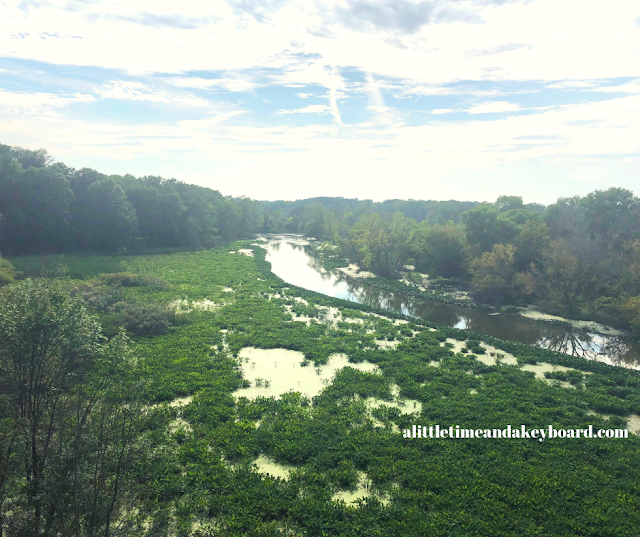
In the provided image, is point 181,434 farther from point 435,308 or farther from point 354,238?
point 354,238

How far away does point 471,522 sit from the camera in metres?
10.9

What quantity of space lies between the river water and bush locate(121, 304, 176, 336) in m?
24.3

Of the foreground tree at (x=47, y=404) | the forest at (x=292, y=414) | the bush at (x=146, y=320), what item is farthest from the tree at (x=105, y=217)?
the foreground tree at (x=47, y=404)

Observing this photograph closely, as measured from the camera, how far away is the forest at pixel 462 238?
38469mm

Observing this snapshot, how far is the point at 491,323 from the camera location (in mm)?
36594

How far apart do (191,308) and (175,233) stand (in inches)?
1907

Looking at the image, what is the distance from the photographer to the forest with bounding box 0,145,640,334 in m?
38.5

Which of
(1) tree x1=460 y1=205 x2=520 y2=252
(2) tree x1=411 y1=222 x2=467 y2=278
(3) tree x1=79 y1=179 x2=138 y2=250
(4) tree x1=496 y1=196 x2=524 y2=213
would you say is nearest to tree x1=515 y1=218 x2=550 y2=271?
(1) tree x1=460 y1=205 x2=520 y2=252

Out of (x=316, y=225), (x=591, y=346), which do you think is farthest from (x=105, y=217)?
(x=316, y=225)

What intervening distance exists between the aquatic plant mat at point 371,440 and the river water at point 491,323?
531 cm

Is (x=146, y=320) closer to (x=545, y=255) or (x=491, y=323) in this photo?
(x=491, y=323)

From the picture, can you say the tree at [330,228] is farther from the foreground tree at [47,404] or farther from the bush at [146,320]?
the foreground tree at [47,404]

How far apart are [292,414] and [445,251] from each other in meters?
46.3

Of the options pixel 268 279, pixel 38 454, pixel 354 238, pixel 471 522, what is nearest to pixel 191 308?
pixel 268 279
